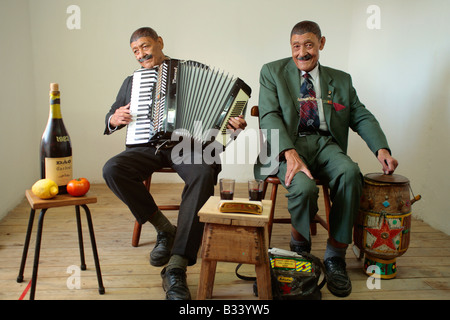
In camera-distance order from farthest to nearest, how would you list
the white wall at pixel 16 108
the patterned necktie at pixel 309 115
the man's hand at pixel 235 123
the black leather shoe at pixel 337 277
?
the white wall at pixel 16 108 < the patterned necktie at pixel 309 115 < the man's hand at pixel 235 123 < the black leather shoe at pixel 337 277

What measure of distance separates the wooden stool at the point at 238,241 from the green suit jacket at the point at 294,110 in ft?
2.00

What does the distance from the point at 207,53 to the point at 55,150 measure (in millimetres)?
2263

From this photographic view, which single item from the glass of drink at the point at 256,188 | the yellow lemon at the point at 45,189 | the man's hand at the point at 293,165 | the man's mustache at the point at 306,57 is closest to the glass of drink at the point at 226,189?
the glass of drink at the point at 256,188

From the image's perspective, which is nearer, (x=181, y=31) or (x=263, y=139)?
(x=263, y=139)

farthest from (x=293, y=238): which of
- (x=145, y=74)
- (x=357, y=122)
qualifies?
(x=145, y=74)

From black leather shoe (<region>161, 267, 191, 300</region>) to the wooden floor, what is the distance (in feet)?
0.20

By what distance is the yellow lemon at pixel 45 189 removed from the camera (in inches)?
52.1

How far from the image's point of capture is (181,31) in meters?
3.32

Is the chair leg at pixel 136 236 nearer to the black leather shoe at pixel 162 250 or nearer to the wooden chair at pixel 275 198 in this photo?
the black leather shoe at pixel 162 250

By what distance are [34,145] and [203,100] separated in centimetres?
204

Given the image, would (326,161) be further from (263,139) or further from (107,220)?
(107,220)

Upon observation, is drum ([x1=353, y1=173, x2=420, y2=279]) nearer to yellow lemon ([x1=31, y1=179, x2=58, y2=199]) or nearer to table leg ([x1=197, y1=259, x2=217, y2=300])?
table leg ([x1=197, y1=259, x2=217, y2=300])

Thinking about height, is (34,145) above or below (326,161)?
below

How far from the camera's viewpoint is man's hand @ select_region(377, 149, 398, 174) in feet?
5.81
